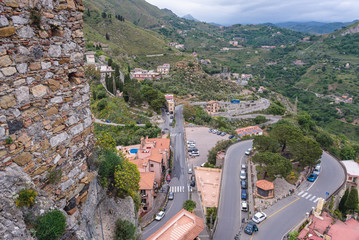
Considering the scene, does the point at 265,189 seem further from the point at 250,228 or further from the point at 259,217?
the point at 250,228

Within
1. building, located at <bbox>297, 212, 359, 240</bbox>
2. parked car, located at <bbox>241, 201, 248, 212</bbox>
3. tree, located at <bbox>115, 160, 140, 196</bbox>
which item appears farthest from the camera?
parked car, located at <bbox>241, 201, 248, 212</bbox>

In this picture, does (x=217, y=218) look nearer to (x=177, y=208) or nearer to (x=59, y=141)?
(x=177, y=208)

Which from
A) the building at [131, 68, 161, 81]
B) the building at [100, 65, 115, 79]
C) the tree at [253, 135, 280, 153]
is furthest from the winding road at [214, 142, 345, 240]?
the building at [131, 68, 161, 81]

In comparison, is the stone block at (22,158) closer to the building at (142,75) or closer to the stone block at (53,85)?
the stone block at (53,85)

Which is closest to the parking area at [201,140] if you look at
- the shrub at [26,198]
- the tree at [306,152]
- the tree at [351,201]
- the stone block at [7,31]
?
the tree at [306,152]

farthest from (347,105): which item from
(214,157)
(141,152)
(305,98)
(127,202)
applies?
(127,202)

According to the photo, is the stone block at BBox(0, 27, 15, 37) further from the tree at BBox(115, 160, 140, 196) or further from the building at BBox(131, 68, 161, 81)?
the building at BBox(131, 68, 161, 81)

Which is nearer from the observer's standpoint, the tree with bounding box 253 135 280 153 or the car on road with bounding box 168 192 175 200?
the car on road with bounding box 168 192 175 200
